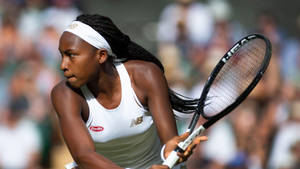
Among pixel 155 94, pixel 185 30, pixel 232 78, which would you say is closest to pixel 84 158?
pixel 155 94

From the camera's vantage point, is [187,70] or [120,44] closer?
[120,44]

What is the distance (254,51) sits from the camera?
169 inches

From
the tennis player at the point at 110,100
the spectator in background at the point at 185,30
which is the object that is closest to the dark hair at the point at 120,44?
the tennis player at the point at 110,100

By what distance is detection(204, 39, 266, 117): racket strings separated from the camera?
4109 mm

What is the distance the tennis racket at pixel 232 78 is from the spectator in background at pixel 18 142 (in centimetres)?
312

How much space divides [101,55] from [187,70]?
3276 mm

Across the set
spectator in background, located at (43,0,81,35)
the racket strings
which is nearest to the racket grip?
the racket strings

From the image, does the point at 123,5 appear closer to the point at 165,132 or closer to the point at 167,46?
the point at 167,46

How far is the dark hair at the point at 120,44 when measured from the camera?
3.80 metres

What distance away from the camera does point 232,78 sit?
429cm

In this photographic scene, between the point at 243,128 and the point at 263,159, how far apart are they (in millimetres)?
395

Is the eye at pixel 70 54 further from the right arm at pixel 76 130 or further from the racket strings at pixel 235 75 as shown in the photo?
the racket strings at pixel 235 75

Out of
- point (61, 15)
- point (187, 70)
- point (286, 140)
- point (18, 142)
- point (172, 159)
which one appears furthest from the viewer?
point (61, 15)

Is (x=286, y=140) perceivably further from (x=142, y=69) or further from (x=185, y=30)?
(x=142, y=69)
